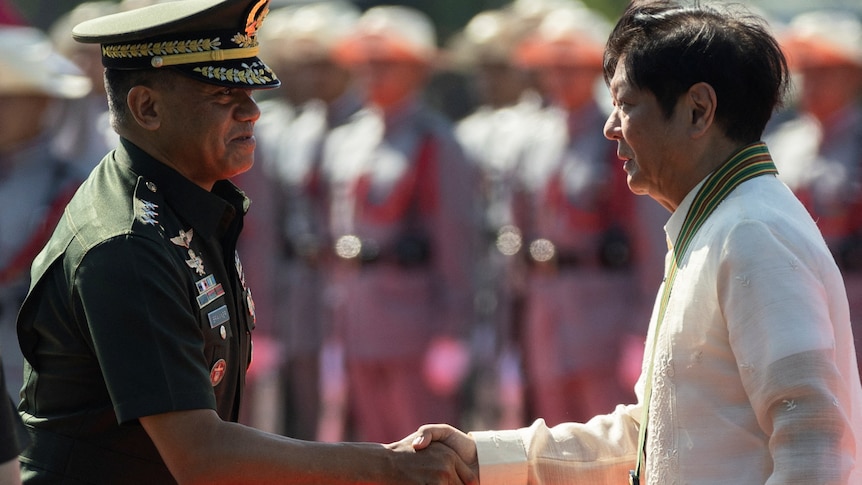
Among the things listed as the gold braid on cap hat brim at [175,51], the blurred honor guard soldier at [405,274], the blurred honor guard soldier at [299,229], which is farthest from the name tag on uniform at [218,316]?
the blurred honor guard soldier at [299,229]

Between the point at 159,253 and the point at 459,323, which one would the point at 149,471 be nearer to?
the point at 159,253

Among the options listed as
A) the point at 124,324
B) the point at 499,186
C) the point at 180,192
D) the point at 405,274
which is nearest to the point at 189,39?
the point at 180,192

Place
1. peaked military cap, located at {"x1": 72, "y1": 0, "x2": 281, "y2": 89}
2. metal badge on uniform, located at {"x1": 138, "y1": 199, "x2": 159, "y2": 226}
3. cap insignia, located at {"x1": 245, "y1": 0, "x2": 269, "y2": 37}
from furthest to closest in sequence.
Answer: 1. cap insignia, located at {"x1": 245, "y1": 0, "x2": 269, "y2": 37}
2. peaked military cap, located at {"x1": 72, "y1": 0, "x2": 281, "y2": 89}
3. metal badge on uniform, located at {"x1": 138, "y1": 199, "x2": 159, "y2": 226}

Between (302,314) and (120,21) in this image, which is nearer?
(120,21)

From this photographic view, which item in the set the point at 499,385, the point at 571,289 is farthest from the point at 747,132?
the point at 499,385

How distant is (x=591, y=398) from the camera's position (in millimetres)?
7703

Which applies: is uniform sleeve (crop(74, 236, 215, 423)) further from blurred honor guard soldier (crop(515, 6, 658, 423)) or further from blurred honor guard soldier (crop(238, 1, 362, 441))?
blurred honor guard soldier (crop(238, 1, 362, 441))

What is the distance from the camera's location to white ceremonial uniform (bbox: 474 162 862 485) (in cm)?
277

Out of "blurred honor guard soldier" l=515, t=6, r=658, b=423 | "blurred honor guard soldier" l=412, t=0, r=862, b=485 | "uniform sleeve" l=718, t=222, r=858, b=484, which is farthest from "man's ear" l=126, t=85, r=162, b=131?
"blurred honor guard soldier" l=515, t=6, r=658, b=423

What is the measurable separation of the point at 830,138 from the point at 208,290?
17.8 ft

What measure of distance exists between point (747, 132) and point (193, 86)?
4.25 ft

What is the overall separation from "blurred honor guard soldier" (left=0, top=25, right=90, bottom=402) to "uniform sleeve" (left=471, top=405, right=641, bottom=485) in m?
3.55

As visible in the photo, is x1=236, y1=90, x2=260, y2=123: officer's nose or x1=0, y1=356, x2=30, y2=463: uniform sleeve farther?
x1=236, y1=90, x2=260, y2=123: officer's nose

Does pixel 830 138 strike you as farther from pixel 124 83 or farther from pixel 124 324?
pixel 124 324
